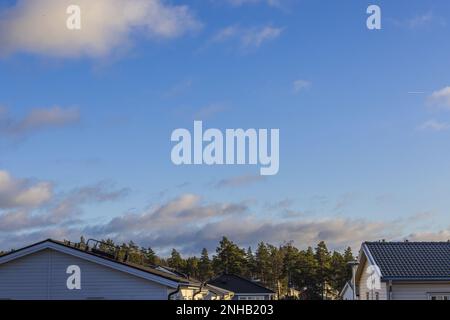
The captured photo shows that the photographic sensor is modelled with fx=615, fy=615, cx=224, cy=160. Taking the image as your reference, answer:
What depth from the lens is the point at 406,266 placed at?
28.2m

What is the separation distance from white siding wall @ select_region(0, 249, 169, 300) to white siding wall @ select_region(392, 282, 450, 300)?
10507 mm

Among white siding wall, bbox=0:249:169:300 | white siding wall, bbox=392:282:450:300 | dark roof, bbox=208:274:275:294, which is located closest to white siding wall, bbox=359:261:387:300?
white siding wall, bbox=392:282:450:300

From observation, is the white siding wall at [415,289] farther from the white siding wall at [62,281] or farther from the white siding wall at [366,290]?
the white siding wall at [62,281]

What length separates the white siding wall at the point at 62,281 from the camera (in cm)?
2434

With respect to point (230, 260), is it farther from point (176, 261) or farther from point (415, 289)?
point (415, 289)

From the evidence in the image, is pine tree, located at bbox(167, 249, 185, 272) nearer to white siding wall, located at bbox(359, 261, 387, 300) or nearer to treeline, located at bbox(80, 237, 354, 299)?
treeline, located at bbox(80, 237, 354, 299)

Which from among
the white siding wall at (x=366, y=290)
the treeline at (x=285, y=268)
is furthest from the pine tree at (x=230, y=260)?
the white siding wall at (x=366, y=290)

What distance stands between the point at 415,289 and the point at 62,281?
1538 centimetres

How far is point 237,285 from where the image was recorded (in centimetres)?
5166

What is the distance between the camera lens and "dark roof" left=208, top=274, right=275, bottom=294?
5112 centimetres

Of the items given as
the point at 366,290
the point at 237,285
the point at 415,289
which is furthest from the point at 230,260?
the point at 415,289

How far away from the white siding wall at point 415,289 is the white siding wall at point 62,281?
414 inches
